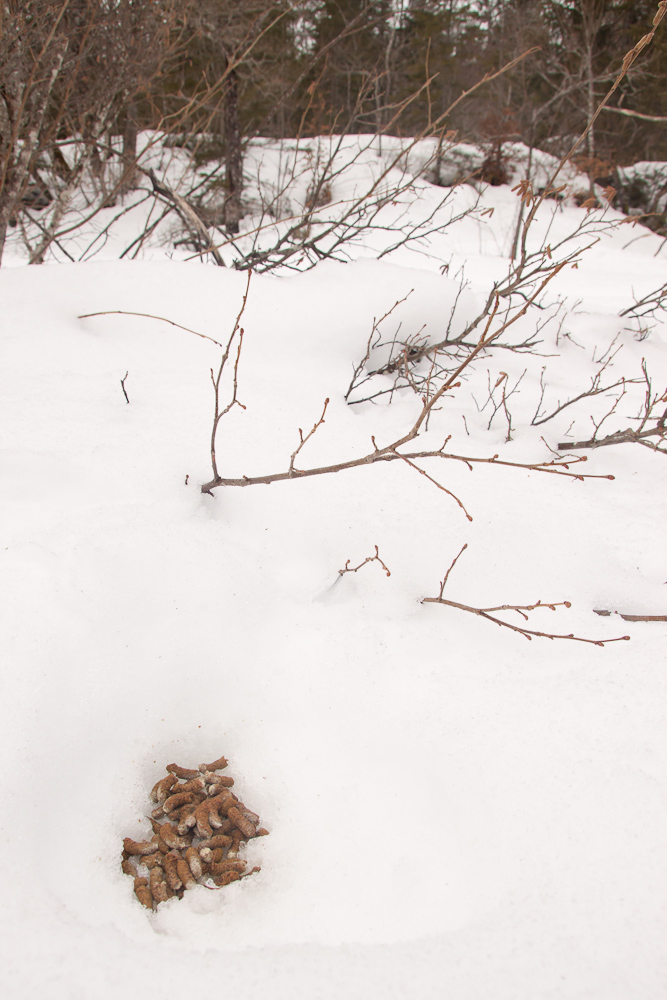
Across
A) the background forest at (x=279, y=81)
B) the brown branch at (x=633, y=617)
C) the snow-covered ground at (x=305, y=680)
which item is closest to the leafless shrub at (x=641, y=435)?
the snow-covered ground at (x=305, y=680)

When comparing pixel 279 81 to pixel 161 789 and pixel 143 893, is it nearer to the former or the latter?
pixel 161 789

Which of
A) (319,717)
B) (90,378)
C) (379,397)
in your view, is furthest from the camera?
(379,397)

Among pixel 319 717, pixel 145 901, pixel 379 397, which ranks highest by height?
pixel 379 397

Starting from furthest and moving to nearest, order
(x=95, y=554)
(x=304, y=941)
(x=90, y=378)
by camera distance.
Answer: (x=90, y=378)
(x=95, y=554)
(x=304, y=941)

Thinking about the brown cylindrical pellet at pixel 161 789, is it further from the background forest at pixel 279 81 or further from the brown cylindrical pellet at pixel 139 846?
the background forest at pixel 279 81

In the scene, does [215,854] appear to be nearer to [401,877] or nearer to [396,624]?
[401,877]

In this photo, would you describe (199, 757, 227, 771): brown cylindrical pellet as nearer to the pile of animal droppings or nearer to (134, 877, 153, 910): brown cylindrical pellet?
the pile of animal droppings

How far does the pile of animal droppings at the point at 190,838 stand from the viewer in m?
0.91

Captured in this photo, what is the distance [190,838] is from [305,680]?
0.34m

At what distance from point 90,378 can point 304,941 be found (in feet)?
4.81

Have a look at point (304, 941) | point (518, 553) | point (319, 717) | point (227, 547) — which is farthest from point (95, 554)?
point (518, 553)

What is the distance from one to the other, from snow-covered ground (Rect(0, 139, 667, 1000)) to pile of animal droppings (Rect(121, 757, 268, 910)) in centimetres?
3

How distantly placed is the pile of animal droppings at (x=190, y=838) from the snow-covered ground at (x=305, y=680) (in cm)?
3

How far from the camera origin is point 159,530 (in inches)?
51.2
